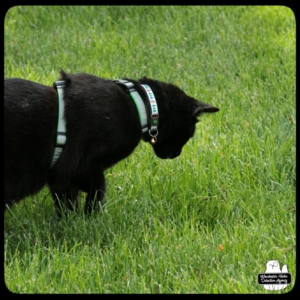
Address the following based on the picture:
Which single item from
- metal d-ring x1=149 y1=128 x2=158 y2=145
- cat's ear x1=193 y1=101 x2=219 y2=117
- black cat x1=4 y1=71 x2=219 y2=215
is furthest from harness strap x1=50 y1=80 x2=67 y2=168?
cat's ear x1=193 y1=101 x2=219 y2=117

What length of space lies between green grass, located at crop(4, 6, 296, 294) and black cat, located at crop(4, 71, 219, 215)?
0.24 m

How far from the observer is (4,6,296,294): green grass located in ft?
10.8

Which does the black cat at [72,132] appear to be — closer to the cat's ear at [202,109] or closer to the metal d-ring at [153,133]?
the metal d-ring at [153,133]

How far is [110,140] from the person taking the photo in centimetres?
367

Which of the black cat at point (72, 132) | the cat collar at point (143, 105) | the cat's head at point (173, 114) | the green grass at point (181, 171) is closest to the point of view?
the green grass at point (181, 171)

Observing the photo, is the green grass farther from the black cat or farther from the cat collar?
the cat collar

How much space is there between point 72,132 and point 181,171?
1.04 metres

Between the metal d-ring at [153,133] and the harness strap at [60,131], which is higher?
the harness strap at [60,131]

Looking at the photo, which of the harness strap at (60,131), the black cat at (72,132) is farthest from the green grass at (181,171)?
the harness strap at (60,131)

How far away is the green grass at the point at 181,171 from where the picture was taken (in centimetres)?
328

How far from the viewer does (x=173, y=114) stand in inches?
159

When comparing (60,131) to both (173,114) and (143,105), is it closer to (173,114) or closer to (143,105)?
(143,105)

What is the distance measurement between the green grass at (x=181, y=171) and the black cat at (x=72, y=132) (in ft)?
0.80
